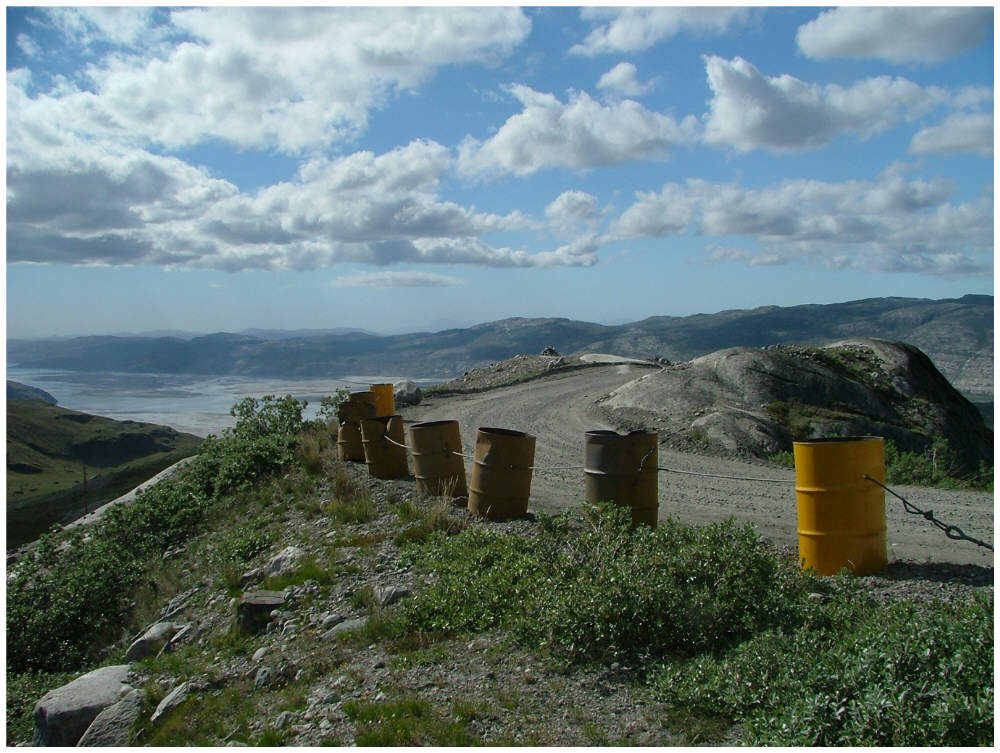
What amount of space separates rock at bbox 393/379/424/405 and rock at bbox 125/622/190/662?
53.7ft

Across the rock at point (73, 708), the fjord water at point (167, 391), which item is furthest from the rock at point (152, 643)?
the fjord water at point (167, 391)

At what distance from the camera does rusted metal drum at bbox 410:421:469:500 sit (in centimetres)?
1048

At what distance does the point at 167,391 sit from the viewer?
7512 cm

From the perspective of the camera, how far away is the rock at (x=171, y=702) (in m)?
6.53

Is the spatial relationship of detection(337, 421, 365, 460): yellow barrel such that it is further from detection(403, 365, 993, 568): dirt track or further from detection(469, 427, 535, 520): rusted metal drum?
detection(469, 427, 535, 520): rusted metal drum

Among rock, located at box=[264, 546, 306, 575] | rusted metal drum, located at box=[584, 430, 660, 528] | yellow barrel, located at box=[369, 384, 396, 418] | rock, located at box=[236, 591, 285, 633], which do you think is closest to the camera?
rock, located at box=[236, 591, 285, 633]

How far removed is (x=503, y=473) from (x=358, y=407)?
18.4 ft

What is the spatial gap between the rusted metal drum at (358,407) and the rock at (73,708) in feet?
23.4

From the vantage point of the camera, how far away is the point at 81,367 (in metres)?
122

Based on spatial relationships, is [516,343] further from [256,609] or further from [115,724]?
[115,724]

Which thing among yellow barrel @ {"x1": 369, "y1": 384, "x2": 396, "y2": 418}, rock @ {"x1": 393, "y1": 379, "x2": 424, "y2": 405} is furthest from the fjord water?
rock @ {"x1": 393, "y1": 379, "x2": 424, "y2": 405}

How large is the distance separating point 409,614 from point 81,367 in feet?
432

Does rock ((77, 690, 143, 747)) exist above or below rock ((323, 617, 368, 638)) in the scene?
below

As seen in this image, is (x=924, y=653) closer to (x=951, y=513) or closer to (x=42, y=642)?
(x=951, y=513)
